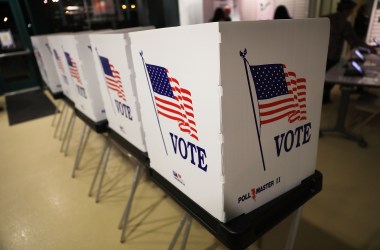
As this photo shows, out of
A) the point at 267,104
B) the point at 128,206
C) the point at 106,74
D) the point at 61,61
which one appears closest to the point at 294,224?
the point at 267,104

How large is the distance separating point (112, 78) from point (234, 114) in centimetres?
84

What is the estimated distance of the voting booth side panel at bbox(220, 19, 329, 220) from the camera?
0.65 m

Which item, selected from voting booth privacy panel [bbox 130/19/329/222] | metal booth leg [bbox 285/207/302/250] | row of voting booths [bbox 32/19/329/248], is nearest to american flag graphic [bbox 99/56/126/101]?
row of voting booths [bbox 32/19/329/248]

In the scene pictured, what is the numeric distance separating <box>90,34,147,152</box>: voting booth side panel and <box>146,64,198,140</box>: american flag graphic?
27 centimetres

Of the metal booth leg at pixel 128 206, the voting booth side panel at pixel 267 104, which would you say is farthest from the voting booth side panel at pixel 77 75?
the voting booth side panel at pixel 267 104

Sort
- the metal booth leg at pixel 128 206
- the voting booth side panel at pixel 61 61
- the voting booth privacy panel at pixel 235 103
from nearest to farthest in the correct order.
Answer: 1. the voting booth privacy panel at pixel 235 103
2. the metal booth leg at pixel 128 206
3. the voting booth side panel at pixel 61 61

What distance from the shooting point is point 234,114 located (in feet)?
2.22

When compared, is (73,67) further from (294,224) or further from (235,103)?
(294,224)

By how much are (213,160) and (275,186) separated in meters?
0.28

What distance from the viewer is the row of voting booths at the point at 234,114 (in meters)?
0.66

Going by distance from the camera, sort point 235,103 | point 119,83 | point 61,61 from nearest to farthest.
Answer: point 235,103
point 119,83
point 61,61

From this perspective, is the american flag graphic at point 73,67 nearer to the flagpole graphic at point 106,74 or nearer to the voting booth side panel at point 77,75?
the voting booth side panel at point 77,75

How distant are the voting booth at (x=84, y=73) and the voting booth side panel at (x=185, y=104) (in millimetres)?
727

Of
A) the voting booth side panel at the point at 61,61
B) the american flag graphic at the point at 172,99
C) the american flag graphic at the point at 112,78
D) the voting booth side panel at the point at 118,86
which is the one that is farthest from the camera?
the voting booth side panel at the point at 61,61
